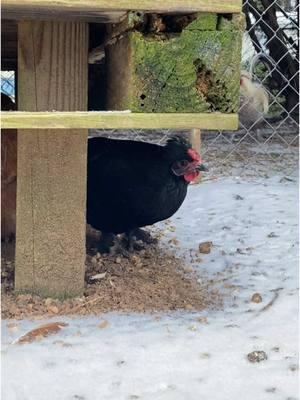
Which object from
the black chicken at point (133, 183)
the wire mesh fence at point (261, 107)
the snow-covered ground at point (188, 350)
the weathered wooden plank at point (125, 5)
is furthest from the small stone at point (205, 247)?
the wire mesh fence at point (261, 107)

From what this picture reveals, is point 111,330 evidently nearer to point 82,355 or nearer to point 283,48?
point 82,355

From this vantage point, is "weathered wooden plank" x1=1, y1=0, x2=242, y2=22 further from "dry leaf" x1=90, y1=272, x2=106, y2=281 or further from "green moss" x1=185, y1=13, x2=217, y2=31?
"dry leaf" x1=90, y1=272, x2=106, y2=281

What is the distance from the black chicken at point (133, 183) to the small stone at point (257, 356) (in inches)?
29.7

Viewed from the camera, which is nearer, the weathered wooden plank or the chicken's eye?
the weathered wooden plank

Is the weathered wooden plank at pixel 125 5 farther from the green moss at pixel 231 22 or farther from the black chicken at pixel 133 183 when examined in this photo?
the black chicken at pixel 133 183

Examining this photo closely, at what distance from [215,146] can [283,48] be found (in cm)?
132

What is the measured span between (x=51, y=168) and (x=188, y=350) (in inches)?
22.6

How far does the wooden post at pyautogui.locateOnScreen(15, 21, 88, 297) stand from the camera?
5.62ft

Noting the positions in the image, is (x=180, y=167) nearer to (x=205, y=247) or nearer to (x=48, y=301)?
(x=205, y=247)

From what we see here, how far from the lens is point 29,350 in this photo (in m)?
1.46

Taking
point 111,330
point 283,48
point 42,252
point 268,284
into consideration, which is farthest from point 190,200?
point 283,48

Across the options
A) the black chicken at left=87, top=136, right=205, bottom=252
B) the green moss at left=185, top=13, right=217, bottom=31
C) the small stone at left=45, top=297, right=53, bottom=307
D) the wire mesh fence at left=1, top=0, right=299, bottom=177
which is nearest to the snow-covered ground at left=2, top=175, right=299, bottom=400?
the small stone at left=45, top=297, right=53, bottom=307

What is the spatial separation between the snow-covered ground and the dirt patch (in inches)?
2.0

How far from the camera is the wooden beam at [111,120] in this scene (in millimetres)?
1272
